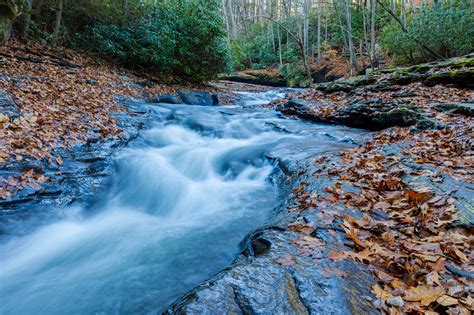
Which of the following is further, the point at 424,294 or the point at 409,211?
the point at 409,211

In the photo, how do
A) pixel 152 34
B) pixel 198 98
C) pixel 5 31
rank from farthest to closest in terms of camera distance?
1. pixel 198 98
2. pixel 152 34
3. pixel 5 31

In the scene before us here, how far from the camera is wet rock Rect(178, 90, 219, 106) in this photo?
11940mm

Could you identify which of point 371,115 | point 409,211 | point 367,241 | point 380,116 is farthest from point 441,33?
point 367,241

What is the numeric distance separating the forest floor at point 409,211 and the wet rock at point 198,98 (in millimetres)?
7950

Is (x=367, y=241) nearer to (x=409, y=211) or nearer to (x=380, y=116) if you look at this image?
(x=409, y=211)

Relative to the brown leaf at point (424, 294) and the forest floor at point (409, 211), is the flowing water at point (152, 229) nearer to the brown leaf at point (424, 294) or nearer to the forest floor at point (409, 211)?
the forest floor at point (409, 211)

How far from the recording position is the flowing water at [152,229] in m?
2.66

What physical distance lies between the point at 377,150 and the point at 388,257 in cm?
325

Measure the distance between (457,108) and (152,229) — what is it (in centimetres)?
694

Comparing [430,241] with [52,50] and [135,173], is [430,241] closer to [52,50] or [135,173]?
[135,173]

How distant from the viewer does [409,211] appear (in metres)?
2.71

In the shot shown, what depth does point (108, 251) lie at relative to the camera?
349cm

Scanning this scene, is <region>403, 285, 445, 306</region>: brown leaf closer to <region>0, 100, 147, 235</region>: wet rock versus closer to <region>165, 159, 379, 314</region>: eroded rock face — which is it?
<region>165, 159, 379, 314</region>: eroded rock face

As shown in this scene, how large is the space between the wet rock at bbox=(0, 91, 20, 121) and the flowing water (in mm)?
1914
